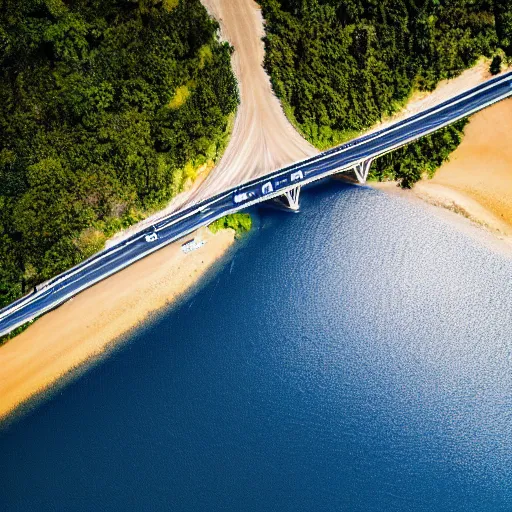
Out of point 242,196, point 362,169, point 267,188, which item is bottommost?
point 242,196

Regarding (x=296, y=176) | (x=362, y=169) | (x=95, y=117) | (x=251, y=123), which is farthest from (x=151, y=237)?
(x=362, y=169)

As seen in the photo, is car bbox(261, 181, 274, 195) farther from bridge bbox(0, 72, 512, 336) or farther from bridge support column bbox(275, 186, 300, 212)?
bridge support column bbox(275, 186, 300, 212)

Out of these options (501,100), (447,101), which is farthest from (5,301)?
(501,100)

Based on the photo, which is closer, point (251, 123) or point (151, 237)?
point (151, 237)

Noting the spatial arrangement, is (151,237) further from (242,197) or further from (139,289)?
(242,197)

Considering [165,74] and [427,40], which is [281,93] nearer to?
[165,74]

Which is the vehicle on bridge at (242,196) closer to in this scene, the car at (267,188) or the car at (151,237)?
the car at (267,188)

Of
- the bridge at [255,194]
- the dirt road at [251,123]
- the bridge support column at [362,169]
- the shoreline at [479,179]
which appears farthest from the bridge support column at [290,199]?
the shoreline at [479,179]
